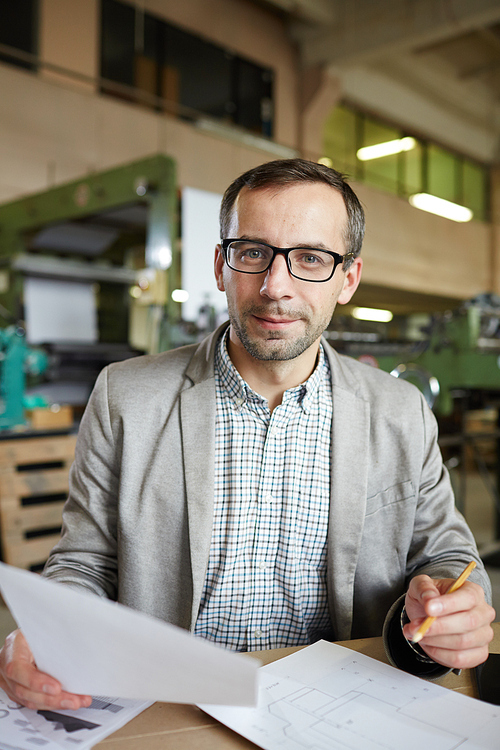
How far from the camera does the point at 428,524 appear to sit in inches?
47.2

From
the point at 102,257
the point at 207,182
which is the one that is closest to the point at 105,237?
the point at 102,257

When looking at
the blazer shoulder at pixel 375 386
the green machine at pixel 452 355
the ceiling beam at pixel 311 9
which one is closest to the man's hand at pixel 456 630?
the blazer shoulder at pixel 375 386

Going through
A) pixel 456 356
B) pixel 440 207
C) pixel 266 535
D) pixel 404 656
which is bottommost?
pixel 404 656

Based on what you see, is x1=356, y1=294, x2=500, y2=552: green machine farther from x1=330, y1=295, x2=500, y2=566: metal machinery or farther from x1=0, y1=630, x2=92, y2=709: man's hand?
x1=0, y1=630, x2=92, y2=709: man's hand

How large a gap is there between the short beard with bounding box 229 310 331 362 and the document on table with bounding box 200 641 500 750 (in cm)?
52

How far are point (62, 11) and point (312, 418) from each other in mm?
6730

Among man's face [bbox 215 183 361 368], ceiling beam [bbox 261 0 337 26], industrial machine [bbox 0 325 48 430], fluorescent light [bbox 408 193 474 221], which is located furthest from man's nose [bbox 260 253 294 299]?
fluorescent light [bbox 408 193 474 221]

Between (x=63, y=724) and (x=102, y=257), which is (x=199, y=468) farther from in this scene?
(x=102, y=257)

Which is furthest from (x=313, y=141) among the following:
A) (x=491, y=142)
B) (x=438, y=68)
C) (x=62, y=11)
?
(x=491, y=142)

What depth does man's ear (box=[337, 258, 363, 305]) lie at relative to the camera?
1269mm

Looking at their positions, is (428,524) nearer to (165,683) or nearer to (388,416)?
(388,416)

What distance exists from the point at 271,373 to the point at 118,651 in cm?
69

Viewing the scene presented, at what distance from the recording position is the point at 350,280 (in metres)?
1.29

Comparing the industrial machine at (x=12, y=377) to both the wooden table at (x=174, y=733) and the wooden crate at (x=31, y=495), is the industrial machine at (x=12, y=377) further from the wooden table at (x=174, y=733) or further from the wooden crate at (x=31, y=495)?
the wooden table at (x=174, y=733)
